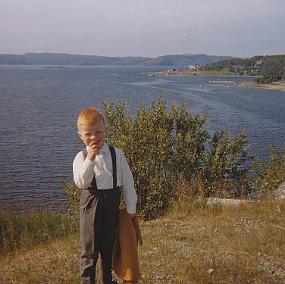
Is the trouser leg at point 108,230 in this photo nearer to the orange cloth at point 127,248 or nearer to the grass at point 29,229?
the orange cloth at point 127,248

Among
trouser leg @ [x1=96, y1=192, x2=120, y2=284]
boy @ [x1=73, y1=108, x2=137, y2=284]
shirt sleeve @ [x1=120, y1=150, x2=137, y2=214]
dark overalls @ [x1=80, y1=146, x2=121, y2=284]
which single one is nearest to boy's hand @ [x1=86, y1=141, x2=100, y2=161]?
boy @ [x1=73, y1=108, x2=137, y2=284]

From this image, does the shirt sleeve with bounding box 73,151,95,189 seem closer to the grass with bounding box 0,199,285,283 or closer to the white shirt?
the white shirt

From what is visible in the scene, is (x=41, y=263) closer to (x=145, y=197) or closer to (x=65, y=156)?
(x=145, y=197)

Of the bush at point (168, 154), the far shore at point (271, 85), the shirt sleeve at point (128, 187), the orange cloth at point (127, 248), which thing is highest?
the shirt sleeve at point (128, 187)

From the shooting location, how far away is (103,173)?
161 inches

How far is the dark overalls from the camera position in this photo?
4148mm

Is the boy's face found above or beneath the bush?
above

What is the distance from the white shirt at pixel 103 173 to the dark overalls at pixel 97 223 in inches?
1.7

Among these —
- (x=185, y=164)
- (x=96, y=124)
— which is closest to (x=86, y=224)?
(x=96, y=124)

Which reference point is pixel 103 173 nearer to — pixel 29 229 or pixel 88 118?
pixel 88 118

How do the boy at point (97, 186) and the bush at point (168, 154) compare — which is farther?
the bush at point (168, 154)

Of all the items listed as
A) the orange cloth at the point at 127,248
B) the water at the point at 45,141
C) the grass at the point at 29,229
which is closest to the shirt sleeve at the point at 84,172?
the orange cloth at the point at 127,248

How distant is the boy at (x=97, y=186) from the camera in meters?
4.03

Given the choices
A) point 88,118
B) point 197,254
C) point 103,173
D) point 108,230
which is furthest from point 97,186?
point 197,254
